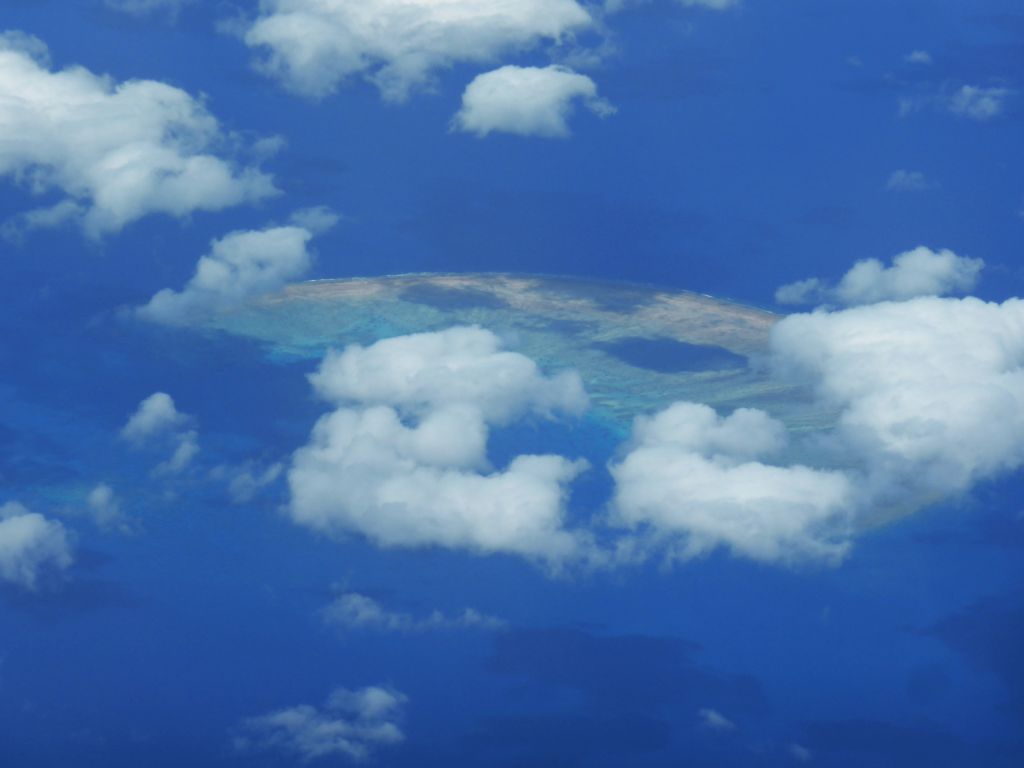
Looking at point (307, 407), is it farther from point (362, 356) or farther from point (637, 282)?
point (637, 282)

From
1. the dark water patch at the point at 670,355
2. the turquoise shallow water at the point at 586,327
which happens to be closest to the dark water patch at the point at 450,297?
the turquoise shallow water at the point at 586,327

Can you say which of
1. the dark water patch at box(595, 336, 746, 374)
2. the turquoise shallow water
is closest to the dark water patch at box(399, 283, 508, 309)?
the turquoise shallow water

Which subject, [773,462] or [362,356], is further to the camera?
[362,356]

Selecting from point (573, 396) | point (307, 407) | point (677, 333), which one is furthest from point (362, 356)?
point (677, 333)

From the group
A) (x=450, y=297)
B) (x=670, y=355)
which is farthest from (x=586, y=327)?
(x=450, y=297)

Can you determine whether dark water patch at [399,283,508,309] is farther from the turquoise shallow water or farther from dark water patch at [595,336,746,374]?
dark water patch at [595,336,746,374]
